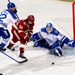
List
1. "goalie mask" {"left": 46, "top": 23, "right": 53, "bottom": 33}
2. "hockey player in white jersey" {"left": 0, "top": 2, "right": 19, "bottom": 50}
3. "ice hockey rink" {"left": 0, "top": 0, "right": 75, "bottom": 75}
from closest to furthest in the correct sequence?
1. "ice hockey rink" {"left": 0, "top": 0, "right": 75, "bottom": 75}
2. "hockey player in white jersey" {"left": 0, "top": 2, "right": 19, "bottom": 50}
3. "goalie mask" {"left": 46, "top": 23, "right": 53, "bottom": 33}

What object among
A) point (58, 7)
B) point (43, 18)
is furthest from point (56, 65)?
point (58, 7)

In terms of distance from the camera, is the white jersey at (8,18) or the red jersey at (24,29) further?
the white jersey at (8,18)

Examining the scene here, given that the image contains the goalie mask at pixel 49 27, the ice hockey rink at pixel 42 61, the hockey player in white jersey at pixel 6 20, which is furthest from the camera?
the goalie mask at pixel 49 27

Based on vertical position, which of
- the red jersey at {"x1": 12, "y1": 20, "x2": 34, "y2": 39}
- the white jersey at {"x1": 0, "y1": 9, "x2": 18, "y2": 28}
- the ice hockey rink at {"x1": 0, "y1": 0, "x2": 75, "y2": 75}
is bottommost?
the ice hockey rink at {"x1": 0, "y1": 0, "x2": 75, "y2": 75}

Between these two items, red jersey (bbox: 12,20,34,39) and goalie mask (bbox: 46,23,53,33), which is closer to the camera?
red jersey (bbox: 12,20,34,39)

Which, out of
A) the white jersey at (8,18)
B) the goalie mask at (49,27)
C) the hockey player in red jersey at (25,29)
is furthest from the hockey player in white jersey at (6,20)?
the goalie mask at (49,27)

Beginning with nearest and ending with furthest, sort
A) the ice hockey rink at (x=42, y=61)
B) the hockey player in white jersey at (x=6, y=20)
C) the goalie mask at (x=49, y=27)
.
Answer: the ice hockey rink at (x=42, y=61)
the hockey player in white jersey at (x=6, y=20)
the goalie mask at (x=49, y=27)

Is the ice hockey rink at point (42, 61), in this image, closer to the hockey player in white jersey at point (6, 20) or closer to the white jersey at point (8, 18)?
the hockey player in white jersey at point (6, 20)

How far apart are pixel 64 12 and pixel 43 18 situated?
678 millimetres

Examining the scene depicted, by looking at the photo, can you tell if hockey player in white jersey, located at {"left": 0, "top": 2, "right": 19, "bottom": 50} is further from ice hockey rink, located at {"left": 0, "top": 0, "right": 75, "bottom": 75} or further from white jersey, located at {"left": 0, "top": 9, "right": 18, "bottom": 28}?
ice hockey rink, located at {"left": 0, "top": 0, "right": 75, "bottom": 75}

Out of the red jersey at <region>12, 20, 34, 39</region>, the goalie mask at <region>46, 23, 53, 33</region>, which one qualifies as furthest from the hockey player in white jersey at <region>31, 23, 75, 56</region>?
the red jersey at <region>12, 20, 34, 39</region>

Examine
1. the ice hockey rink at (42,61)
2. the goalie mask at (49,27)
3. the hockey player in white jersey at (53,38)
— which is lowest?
the ice hockey rink at (42,61)

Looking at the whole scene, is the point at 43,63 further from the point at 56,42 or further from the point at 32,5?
the point at 32,5

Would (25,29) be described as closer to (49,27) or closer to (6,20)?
(6,20)
